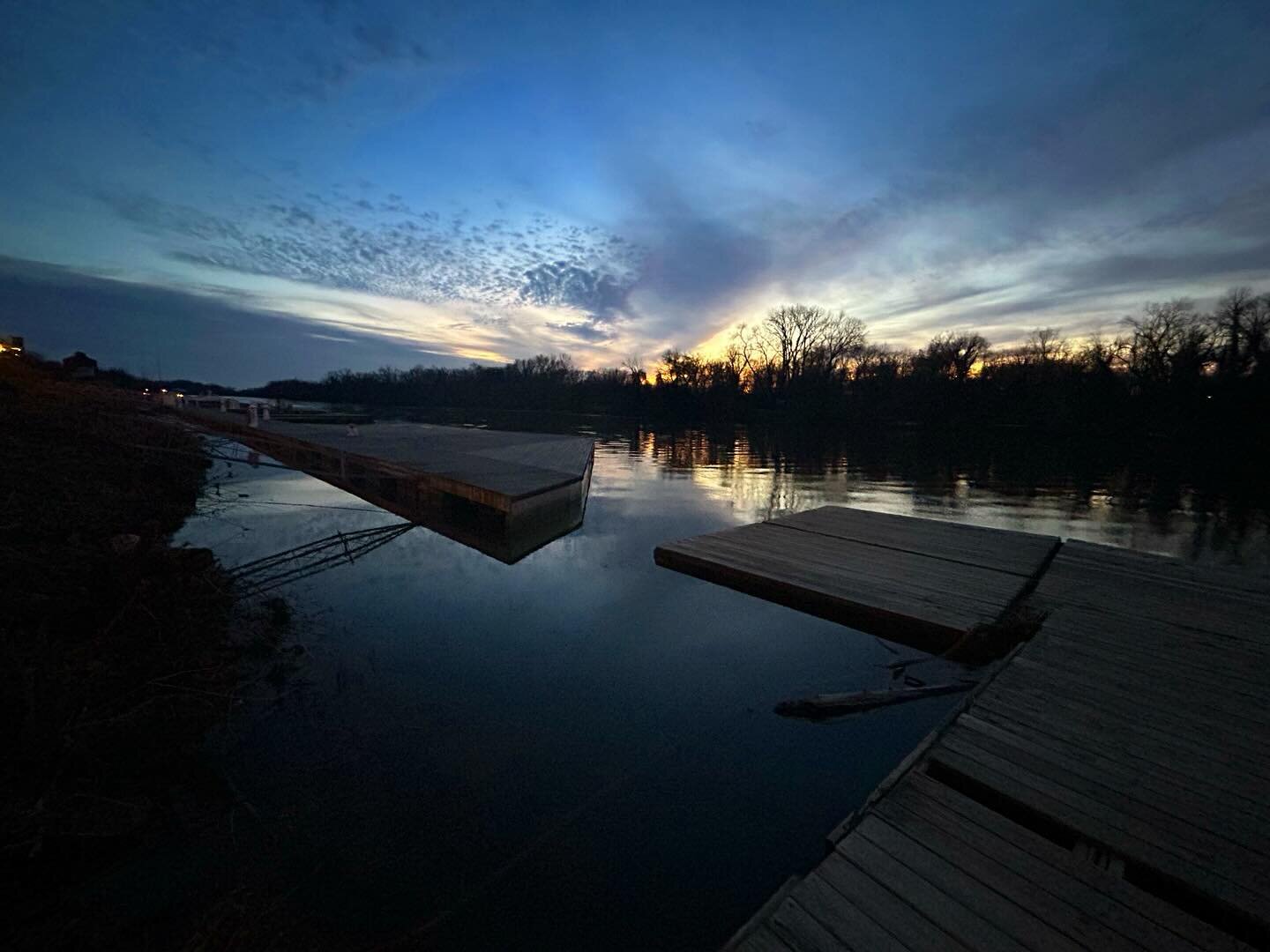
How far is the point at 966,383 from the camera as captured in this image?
50719mm

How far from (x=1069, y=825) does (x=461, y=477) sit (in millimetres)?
11107

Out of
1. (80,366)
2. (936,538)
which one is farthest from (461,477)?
(80,366)

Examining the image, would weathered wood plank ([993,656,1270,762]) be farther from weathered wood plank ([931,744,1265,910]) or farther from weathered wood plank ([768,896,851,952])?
weathered wood plank ([768,896,851,952])

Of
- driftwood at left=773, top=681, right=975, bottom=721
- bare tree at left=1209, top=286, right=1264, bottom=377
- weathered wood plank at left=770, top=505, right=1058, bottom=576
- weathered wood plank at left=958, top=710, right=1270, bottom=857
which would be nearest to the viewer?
weathered wood plank at left=958, top=710, right=1270, bottom=857

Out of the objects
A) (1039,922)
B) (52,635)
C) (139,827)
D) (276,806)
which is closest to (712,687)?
(1039,922)

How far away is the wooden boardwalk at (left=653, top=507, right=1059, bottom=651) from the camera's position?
588 cm

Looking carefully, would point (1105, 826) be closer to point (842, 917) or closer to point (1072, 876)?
point (1072, 876)

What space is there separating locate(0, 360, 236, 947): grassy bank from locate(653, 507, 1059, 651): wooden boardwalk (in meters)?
5.85

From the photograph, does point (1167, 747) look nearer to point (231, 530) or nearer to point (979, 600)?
point (979, 600)

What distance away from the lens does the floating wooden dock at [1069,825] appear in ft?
6.88

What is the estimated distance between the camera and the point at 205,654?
15.6 ft

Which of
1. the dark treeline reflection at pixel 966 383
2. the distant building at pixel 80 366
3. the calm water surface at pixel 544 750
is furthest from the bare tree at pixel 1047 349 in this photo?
the distant building at pixel 80 366

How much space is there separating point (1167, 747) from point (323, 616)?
7882mm

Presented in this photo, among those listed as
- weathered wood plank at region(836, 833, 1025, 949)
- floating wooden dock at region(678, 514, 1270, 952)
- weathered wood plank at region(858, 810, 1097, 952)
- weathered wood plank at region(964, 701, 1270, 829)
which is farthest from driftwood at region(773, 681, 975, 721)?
weathered wood plank at region(836, 833, 1025, 949)
